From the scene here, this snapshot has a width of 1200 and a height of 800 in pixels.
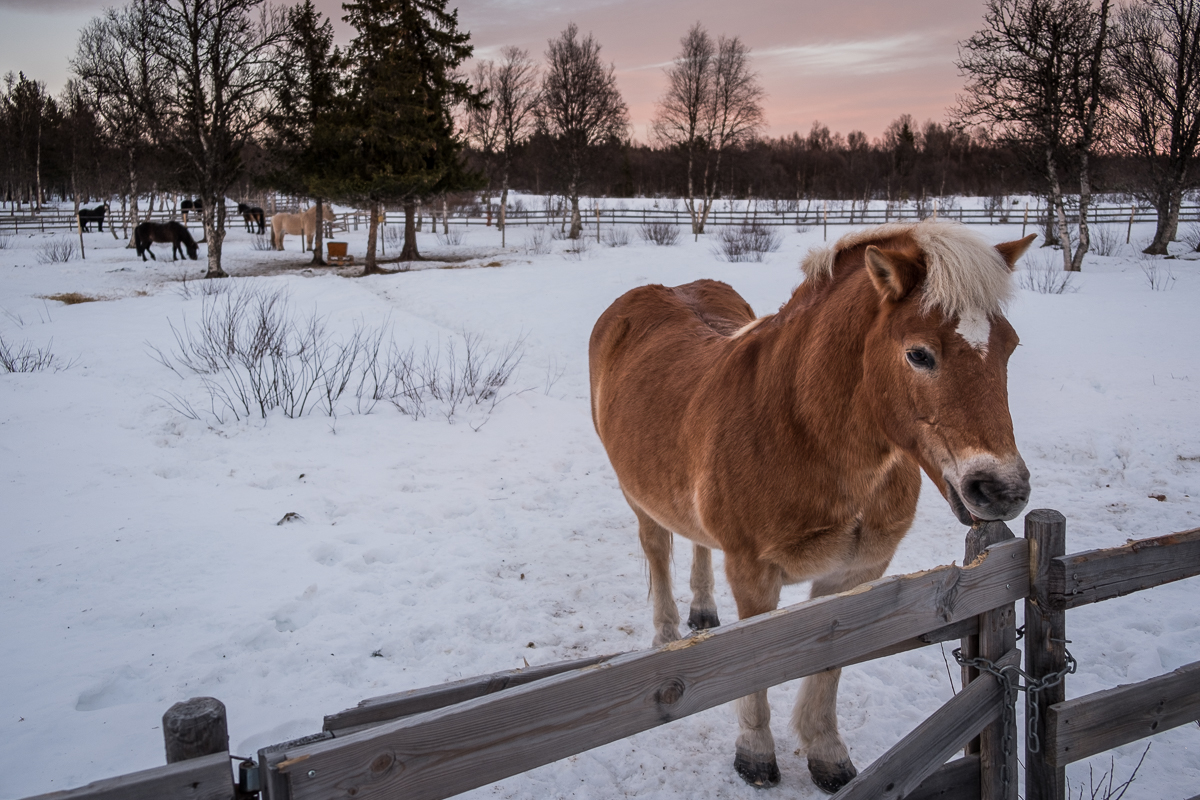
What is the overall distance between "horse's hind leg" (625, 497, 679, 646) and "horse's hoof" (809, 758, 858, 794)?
1137 mm

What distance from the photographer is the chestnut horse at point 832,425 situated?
1.82 m

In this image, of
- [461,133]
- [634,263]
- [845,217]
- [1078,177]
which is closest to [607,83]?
[461,133]

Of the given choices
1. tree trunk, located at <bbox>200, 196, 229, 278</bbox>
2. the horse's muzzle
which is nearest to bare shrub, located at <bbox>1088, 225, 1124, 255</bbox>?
the horse's muzzle

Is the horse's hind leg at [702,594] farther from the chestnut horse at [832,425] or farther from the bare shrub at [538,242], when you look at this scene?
the bare shrub at [538,242]

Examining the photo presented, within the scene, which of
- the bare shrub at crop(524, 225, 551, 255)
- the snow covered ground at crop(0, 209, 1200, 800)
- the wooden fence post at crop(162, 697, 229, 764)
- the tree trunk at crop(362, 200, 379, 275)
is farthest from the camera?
the bare shrub at crop(524, 225, 551, 255)

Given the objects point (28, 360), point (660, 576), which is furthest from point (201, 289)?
point (660, 576)

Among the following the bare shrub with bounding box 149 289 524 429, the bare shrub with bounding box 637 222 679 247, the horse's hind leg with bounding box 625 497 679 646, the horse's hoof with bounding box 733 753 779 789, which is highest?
the bare shrub with bounding box 637 222 679 247

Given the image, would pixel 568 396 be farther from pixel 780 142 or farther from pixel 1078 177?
pixel 780 142

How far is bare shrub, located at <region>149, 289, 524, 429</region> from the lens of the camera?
24.0ft

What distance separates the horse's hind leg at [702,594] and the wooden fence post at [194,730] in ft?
9.80

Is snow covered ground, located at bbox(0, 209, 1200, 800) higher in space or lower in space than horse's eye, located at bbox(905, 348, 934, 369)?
lower

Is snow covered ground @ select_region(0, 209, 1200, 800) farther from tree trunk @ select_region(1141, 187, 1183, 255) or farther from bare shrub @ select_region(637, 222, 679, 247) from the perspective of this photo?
bare shrub @ select_region(637, 222, 679, 247)

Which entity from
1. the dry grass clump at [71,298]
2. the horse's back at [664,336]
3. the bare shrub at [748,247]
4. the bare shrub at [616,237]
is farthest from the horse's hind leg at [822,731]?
the bare shrub at [616,237]

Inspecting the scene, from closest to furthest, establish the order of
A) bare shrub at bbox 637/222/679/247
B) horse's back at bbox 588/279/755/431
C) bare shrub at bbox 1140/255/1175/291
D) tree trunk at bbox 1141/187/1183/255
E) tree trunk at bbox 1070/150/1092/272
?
1. horse's back at bbox 588/279/755/431
2. bare shrub at bbox 1140/255/1175/291
3. tree trunk at bbox 1070/150/1092/272
4. tree trunk at bbox 1141/187/1183/255
5. bare shrub at bbox 637/222/679/247
